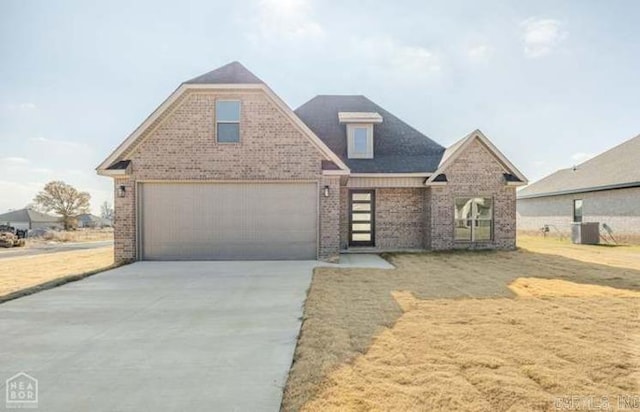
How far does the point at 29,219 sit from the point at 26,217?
1000mm

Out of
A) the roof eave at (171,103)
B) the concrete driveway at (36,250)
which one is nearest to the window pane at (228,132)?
the roof eave at (171,103)

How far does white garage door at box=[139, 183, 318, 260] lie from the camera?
1223cm

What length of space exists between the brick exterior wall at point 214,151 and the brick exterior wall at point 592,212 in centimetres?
1646

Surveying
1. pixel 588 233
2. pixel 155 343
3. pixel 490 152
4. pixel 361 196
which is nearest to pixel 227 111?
pixel 361 196

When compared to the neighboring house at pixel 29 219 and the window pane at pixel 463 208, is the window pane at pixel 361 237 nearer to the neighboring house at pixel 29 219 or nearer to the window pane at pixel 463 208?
the window pane at pixel 463 208

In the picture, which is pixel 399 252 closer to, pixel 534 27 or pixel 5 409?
pixel 534 27

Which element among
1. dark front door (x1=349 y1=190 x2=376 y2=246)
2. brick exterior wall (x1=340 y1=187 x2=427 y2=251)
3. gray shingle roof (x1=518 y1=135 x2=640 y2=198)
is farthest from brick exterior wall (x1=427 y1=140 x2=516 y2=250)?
gray shingle roof (x1=518 y1=135 x2=640 y2=198)

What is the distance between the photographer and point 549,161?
103ft

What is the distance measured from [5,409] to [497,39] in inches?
636

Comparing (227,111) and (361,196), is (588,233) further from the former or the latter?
(227,111)

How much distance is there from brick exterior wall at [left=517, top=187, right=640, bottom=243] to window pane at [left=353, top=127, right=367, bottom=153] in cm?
1405

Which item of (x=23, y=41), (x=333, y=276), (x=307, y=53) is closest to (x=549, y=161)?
(x=307, y=53)

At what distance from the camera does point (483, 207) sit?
593 inches

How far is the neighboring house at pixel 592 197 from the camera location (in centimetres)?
1862
